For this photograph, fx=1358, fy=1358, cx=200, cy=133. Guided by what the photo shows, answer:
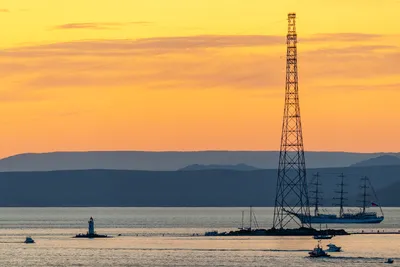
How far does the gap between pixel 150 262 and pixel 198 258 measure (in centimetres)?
675

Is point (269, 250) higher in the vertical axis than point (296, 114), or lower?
lower

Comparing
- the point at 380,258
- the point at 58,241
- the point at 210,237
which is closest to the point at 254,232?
the point at 210,237

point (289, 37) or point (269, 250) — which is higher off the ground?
point (289, 37)

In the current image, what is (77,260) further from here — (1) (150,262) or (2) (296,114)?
(2) (296,114)

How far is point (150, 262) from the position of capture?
142375mm

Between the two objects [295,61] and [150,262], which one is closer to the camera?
[150,262]

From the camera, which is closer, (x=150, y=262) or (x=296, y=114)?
(x=150, y=262)

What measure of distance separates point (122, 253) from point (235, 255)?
14.8m

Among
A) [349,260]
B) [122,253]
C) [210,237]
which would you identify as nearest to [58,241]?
[210,237]

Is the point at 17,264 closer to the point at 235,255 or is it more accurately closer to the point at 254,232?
the point at 235,255

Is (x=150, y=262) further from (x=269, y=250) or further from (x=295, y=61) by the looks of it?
(x=295, y=61)

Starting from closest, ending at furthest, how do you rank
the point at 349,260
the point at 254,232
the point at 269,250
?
the point at 349,260 → the point at 269,250 → the point at 254,232

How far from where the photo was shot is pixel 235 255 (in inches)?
5906

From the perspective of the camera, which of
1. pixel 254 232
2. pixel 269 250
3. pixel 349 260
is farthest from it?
pixel 254 232
